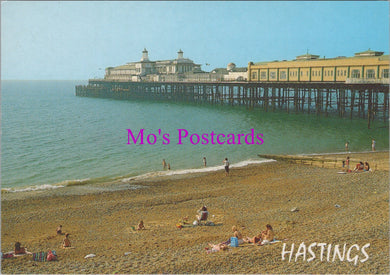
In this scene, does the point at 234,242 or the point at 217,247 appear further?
the point at 234,242

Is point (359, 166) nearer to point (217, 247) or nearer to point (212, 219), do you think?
point (212, 219)

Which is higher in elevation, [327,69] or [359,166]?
[327,69]

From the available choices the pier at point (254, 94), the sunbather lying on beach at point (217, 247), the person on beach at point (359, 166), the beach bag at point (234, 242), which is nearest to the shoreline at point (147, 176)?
the person on beach at point (359, 166)

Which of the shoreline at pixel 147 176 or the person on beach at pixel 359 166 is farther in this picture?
the shoreline at pixel 147 176

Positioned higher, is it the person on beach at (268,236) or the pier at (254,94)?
the pier at (254,94)

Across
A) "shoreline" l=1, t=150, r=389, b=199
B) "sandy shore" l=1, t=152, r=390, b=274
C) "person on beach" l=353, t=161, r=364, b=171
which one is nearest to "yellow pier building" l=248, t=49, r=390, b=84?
"shoreline" l=1, t=150, r=389, b=199

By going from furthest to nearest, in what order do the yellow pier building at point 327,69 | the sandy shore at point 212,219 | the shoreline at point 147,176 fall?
the yellow pier building at point 327,69, the shoreline at point 147,176, the sandy shore at point 212,219

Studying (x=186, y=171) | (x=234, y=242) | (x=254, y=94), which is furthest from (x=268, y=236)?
(x=254, y=94)

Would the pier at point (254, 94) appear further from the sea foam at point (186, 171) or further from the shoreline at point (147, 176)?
the sea foam at point (186, 171)
